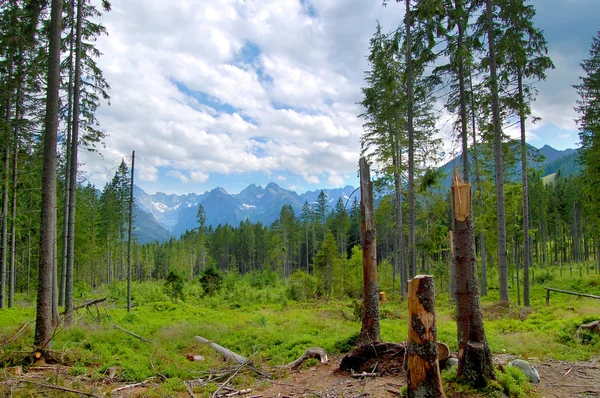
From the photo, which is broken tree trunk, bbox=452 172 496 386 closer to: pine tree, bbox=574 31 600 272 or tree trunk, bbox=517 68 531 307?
tree trunk, bbox=517 68 531 307

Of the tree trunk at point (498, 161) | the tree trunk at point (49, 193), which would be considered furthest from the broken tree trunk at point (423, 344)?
the tree trunk at point (498, 161)

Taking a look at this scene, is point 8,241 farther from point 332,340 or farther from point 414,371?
point 414,371

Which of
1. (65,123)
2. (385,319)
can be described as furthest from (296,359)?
(65,123)

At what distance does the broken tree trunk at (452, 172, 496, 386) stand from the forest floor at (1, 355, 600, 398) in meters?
0.40

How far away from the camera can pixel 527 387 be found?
4.95 metres

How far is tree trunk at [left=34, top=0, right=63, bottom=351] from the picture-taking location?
27.0ft

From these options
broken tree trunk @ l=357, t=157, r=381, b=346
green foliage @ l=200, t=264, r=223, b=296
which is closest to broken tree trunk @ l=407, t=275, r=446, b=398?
broken tree trunk @ l=357, t=157, r=381, b=346

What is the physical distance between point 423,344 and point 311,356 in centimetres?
431

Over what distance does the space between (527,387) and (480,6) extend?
14.2 m

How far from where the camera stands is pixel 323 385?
609 centimetres

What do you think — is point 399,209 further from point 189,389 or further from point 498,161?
point 189,389

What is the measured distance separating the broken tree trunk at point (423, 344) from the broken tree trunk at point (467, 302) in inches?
34.4

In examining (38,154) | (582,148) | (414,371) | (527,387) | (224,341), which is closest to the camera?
(414,371)

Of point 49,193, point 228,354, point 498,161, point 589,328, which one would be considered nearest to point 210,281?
point 228,354
